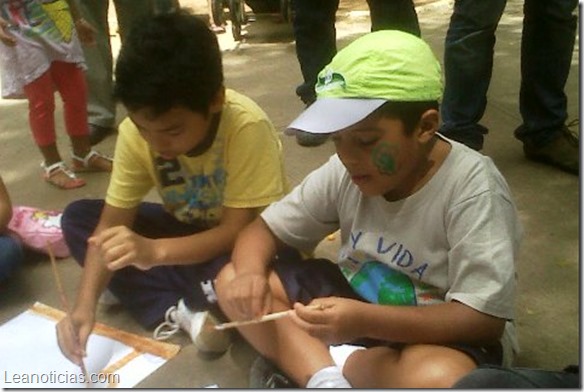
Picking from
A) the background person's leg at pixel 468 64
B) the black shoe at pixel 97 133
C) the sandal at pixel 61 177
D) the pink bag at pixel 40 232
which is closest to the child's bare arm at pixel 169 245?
the pink bag at pixel 40 232

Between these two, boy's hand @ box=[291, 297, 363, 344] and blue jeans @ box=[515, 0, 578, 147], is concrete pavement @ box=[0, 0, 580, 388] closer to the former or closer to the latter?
blue jeans @ box=[515, 0, 578, 147]

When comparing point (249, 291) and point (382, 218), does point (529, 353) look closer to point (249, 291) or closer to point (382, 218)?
point (382, 218)

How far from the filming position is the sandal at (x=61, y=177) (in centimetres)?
238

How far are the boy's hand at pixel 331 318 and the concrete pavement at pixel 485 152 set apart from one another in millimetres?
326

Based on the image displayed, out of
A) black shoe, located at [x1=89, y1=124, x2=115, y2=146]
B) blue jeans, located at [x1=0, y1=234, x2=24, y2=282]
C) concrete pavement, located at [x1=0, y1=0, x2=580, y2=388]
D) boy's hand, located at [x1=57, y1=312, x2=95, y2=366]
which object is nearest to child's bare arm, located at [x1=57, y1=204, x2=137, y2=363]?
boy's hand, located at [x1=57, y1=312, x2=95, y2=366]

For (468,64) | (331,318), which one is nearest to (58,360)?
(331,318)

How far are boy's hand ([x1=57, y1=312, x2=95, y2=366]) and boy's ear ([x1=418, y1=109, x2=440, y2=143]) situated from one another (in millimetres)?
679

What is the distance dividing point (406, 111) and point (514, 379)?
1.35 feet

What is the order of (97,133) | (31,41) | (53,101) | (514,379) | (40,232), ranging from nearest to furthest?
1. (514,379)
2. (40,232)
3. (31,41)
4. (53,101)
5. (97,133)

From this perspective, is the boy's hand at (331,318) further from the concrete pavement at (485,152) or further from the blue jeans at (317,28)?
the blue jeans at (317,28)

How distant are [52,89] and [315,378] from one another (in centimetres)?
150

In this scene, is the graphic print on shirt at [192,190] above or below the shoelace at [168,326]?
above

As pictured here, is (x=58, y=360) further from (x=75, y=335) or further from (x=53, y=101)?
(x=53, y=101)

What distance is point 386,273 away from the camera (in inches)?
52.8
